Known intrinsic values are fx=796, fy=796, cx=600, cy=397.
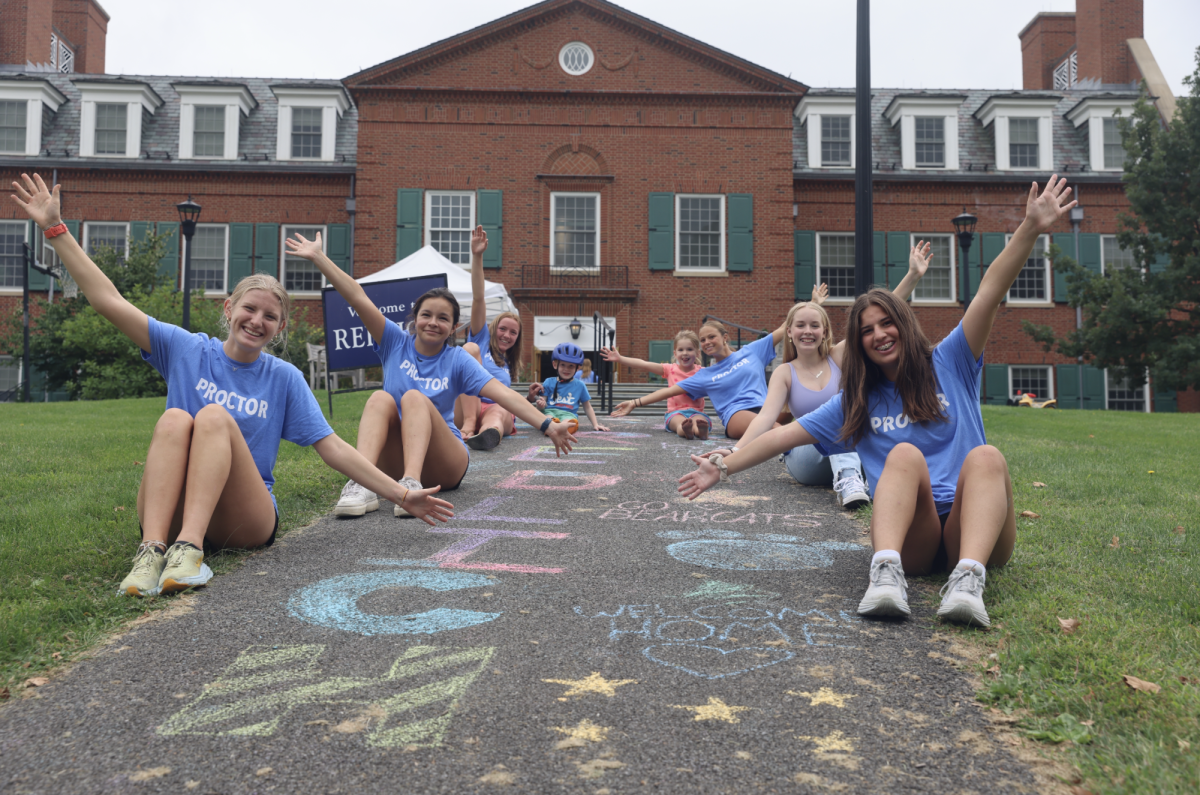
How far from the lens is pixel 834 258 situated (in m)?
23.0

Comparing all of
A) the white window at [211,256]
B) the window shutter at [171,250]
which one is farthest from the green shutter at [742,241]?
the window shutter at [171,250]

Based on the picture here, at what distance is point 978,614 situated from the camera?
2.75 metres

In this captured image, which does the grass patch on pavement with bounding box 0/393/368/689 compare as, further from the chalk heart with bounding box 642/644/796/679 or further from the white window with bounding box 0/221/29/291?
the white window with bounding box 0/221/29/291

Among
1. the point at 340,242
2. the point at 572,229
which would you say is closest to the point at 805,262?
the point at 572,229

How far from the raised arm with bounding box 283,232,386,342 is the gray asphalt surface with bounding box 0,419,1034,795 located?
1.42m

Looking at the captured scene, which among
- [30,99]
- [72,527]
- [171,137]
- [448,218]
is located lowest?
[72,527]

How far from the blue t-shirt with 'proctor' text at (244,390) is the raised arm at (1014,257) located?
9.08ft

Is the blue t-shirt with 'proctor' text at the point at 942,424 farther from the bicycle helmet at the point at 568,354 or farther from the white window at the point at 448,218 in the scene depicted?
the white window at the point at 448,218

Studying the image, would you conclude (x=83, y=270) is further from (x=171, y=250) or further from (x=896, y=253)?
(x=896, y=253)

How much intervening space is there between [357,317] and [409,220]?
39.5 feet

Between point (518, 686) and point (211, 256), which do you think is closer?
point (518, 686)

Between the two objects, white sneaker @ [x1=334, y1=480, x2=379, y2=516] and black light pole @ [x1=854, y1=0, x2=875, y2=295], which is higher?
black light pole @ [x1=854, y1=0, x2=875, y2=295]

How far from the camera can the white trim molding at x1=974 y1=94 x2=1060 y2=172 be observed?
22891mm

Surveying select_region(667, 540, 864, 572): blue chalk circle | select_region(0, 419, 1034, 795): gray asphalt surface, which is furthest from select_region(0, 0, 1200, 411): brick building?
select_region(0, 419, 1034, 795): gray asphalt surface
